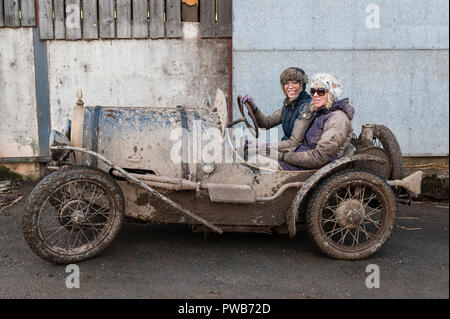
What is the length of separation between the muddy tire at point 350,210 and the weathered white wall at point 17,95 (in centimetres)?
453

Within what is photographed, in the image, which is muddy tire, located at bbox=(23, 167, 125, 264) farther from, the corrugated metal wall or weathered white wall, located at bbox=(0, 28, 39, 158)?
the corrugated metal wall

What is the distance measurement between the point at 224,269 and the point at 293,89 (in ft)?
6.27

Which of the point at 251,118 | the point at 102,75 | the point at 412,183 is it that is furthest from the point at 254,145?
the point at 102,75

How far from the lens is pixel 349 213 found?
4309 mm

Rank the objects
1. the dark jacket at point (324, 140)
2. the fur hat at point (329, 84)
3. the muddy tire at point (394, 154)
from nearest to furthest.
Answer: the dark jacket at point (324, 140), the fur hat at point (329, 84), the muddy tire at point (394, 154)

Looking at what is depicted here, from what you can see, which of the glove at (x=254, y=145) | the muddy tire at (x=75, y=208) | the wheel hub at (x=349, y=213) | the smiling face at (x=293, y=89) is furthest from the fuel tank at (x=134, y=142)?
the wheel hub at (x=349, y=213)

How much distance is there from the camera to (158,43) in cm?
689

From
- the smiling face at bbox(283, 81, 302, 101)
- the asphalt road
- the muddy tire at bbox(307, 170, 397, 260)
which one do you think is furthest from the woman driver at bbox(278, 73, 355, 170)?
the asphalt road

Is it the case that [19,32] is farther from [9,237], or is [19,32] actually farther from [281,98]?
[281,98]

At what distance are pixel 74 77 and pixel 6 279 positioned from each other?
3689mm

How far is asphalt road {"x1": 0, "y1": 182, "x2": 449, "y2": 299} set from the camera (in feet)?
12.3

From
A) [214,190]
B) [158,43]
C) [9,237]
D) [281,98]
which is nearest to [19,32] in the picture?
[158,43]

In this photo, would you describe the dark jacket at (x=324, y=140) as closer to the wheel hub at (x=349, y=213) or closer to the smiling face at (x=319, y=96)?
the smiling face at (x=319, y=96)

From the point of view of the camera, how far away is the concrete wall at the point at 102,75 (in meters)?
6.85
